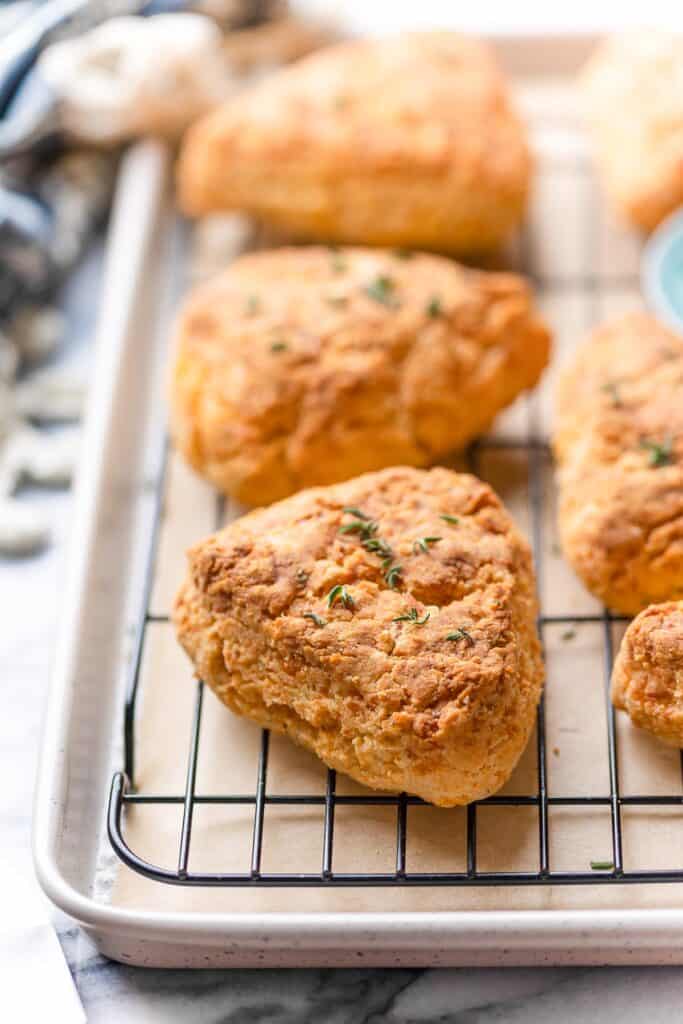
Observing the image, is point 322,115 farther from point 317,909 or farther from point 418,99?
point 317,909

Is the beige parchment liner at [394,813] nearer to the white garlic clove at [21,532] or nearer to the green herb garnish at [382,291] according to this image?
the white garlic clove at [21,532]

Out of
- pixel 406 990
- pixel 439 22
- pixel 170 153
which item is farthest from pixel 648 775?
pixel 439 22

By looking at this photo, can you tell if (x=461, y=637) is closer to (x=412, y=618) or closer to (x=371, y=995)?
(x=412, y=618)

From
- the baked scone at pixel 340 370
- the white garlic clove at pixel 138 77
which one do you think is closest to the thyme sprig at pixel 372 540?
the baked scone at pixel 340 370

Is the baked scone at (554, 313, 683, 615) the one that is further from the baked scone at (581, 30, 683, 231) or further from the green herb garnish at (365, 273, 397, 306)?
the baked scone at (581, 30, 683, 231)

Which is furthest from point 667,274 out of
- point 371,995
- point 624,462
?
point 371,995

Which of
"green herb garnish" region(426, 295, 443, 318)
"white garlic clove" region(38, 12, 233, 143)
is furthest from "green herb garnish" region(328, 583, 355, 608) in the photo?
"white garlic clove" region(38, 12, 233, 143)
